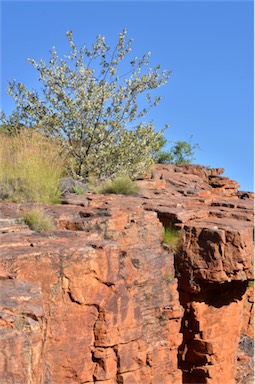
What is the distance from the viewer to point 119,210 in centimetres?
697

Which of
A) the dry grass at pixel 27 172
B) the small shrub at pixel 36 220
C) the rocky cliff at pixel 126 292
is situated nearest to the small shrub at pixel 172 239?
A: the rocky cliff at pixel 126 292

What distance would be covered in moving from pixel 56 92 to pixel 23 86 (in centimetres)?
129

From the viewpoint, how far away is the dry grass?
7.48 meters

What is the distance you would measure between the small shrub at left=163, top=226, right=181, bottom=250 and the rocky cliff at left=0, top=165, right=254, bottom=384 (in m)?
0.09

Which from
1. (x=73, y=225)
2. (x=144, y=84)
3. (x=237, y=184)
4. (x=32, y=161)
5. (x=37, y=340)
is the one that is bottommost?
(x=37, y=340)

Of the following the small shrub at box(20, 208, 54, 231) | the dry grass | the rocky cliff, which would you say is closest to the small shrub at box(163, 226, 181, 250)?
the rocky cliff

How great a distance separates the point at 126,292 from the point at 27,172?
368 cm

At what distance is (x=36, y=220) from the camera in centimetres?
590

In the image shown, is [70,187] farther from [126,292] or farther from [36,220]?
[126,292]

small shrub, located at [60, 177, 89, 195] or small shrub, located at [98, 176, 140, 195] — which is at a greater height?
small shrub, located at [98, 176, 140, 195]

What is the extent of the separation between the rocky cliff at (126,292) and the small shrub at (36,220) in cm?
23

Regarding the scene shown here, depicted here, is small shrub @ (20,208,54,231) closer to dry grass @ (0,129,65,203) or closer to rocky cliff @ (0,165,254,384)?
rocky cliff @ (0,165,254,384)

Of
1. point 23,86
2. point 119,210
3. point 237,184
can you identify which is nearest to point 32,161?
point 119,210

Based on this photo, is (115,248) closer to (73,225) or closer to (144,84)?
(73,225)
